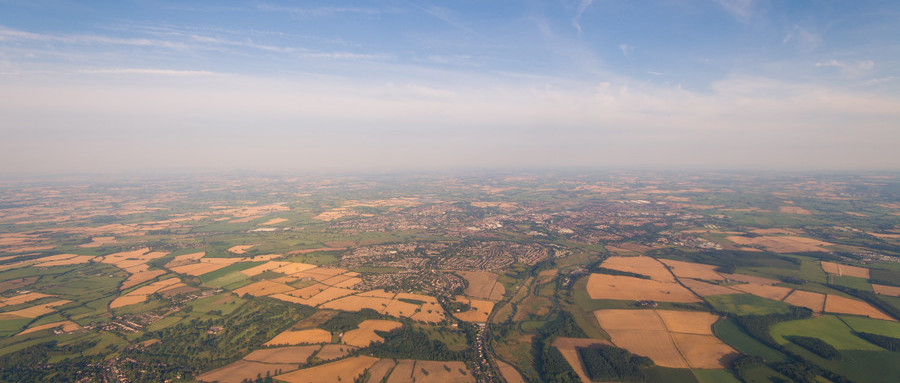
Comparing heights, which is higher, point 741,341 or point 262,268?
point 741,341

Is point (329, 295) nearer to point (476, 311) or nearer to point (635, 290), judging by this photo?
point (476, 311)

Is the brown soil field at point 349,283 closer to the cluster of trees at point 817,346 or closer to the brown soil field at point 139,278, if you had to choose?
the brown soil field at point 139,278

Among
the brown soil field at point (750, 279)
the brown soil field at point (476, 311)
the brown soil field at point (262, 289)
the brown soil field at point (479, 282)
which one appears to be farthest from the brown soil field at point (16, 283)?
the brown soil field at point (750, 279)

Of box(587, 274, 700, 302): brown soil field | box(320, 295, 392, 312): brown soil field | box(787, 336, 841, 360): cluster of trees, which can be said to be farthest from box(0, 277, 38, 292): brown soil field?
box(787, 336, 841, 360): cluster of trees

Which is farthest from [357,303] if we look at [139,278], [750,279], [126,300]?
[750,279]

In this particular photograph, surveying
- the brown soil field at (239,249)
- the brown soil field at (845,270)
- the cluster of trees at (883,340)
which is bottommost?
the brown soil field at (239,249)

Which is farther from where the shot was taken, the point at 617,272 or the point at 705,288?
the point at 617,272

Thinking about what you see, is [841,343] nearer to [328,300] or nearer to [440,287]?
[440,287]
